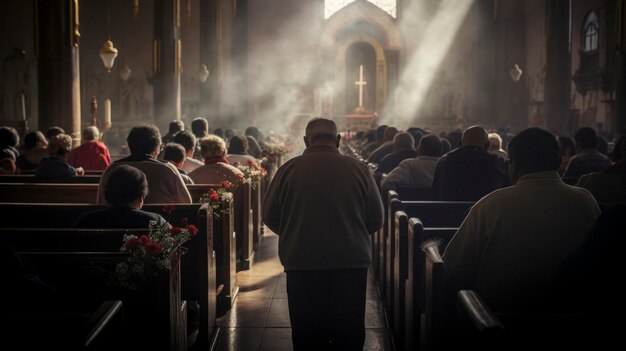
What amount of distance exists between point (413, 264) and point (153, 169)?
2328 millimetres

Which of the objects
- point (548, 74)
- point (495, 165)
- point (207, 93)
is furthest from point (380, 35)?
point (495, 165)

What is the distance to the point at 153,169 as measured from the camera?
5.89 m

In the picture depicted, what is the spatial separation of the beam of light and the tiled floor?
2234 centimetres

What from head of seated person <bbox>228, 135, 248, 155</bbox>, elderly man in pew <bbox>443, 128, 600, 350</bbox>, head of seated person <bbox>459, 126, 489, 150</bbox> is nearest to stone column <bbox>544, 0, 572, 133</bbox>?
head of seated person <bbox>228, 135, 248, 155</bbox>

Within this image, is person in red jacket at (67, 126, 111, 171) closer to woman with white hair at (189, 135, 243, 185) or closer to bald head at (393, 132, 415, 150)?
woman with white hair at (189, 135, 243, 185)

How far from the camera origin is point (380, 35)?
30094 mm

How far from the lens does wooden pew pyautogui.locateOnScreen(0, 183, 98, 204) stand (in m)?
6.87

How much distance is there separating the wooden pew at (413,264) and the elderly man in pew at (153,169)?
5.96 ft

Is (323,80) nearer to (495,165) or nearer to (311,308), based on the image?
(495,165)

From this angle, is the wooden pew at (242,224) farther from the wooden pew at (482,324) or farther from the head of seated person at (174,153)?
the wooden pew at (482,324)

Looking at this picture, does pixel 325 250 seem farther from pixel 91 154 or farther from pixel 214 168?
pixel 91 154

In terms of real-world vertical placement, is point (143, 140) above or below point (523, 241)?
above

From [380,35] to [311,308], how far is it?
87.9 ft

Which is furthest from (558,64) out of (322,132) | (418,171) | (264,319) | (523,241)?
(523,241)
